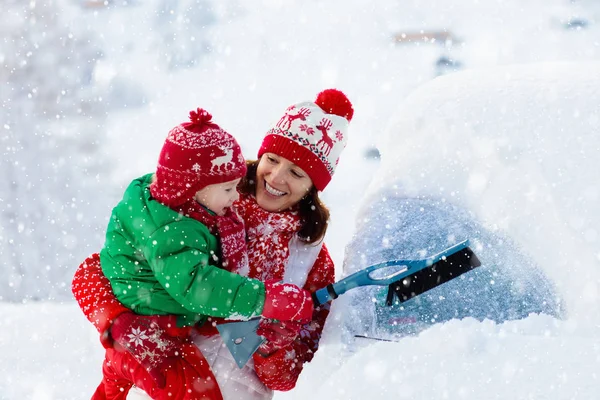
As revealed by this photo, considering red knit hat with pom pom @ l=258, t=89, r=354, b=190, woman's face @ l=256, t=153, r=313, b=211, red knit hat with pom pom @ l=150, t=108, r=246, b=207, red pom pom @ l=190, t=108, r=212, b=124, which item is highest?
red pom pom @ l=190, t=108, r=212, b=124

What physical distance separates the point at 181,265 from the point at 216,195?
0.90 ft

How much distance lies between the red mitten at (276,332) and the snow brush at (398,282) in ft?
0.10

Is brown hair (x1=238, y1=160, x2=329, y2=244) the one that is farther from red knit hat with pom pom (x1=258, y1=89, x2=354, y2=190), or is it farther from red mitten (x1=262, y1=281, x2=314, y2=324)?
red mitten (x1=262, y1=281, x2=314, y2=324)

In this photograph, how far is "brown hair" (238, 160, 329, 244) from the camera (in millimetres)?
2408

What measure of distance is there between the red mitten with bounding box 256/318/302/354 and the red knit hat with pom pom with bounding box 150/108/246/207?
1.76 ft

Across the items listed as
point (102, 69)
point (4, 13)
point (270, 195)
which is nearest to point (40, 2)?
point (4, 13)

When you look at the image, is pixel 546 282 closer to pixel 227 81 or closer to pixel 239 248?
pixel 239 248

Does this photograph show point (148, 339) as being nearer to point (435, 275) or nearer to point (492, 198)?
point (435, 275)

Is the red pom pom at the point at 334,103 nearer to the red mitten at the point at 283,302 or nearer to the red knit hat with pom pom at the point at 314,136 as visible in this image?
the red knit hat with pom pom at the point at 314,136

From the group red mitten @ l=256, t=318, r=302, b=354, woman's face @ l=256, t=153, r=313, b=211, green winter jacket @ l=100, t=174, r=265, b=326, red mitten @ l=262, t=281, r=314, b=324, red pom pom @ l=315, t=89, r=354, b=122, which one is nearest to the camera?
green winter jacket @ l=100, t=174, r=265, b=326

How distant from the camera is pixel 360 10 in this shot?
1425 cm

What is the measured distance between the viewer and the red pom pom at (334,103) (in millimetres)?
2473

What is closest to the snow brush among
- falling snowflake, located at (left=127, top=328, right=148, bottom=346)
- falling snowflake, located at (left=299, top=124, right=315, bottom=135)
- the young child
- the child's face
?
the young child

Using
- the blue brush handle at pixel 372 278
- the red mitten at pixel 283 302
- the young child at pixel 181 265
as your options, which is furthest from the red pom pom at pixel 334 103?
the red mitten at pixel 283 302
